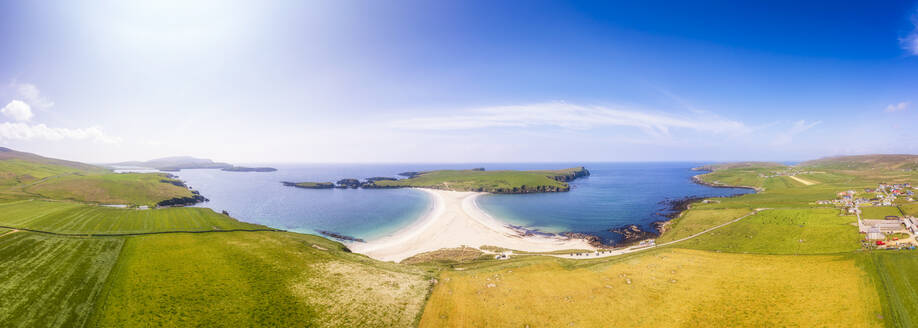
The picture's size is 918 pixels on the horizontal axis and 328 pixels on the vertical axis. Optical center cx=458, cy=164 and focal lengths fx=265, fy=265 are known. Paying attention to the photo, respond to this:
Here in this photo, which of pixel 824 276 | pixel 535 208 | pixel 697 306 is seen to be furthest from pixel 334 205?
pixel 824 276

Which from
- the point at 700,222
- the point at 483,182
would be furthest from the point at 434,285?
the point at 483,182

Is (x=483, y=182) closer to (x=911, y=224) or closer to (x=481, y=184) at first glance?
(x=481, y=184)

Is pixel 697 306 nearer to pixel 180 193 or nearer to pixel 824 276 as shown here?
pixel 824 276

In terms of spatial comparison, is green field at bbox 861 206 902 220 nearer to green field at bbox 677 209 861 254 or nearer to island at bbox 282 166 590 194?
green field at bbox 677 209 861 254

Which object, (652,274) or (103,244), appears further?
(103,244)

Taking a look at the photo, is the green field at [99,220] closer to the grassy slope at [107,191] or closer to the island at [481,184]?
the grassy slope at [107,191]

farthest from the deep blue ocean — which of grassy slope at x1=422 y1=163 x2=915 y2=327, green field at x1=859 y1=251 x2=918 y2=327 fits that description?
green field at x1=859 y1=251 x2=918 y2=327

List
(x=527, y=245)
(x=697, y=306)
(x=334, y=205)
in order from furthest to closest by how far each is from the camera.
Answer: (x=334, y=205)
(x=527, y=245)
(x=697, y=306)
